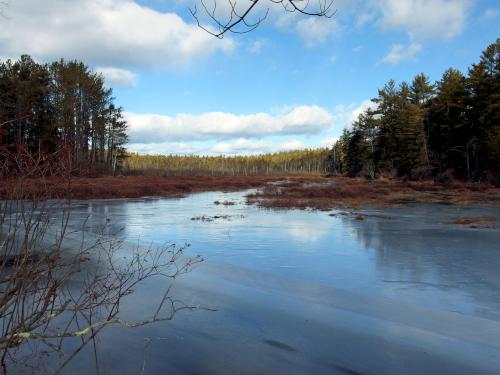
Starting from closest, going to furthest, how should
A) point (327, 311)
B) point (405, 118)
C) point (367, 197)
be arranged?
point (327, 311)
point (367, 197)
point (405, 118)

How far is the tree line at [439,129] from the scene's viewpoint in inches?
1426

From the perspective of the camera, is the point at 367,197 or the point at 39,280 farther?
the point at 367,197

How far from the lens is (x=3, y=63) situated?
43.8 m

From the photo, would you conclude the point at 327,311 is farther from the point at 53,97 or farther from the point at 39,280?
the point at 53,97

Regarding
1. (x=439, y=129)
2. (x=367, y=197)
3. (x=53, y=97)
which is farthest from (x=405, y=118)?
(x=53, y=97)

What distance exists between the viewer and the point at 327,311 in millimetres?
5520

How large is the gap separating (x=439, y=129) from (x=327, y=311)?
4737cm

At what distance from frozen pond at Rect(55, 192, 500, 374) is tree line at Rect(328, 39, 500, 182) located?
94.8 feet

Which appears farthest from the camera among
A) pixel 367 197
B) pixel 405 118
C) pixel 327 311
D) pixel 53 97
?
pixel 405 118

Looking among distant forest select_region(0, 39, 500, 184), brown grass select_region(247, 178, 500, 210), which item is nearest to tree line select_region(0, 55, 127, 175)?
distant forest select_region(0, 39, 500, 184)

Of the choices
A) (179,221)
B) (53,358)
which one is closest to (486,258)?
(53,358)

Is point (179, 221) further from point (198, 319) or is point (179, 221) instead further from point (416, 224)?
point (198, 319)

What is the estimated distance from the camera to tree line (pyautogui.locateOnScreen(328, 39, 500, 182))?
36.2 metres

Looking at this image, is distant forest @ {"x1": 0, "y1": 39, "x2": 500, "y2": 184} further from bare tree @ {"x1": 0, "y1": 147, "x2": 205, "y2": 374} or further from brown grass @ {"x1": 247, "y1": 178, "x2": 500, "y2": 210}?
bare tree @ {"x1": 0, "y1": 147, "x2": 205, "y2": 374}
